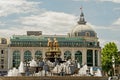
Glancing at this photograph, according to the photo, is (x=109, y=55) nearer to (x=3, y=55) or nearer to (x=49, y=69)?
(x=3, y=55)

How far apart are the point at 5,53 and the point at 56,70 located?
68532 millimetres

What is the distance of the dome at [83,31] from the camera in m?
123

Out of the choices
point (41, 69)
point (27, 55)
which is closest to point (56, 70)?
point (41, 69)

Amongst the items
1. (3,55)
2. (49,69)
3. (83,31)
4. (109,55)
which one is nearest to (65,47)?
(83,31)

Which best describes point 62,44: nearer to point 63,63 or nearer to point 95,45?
point 95,45

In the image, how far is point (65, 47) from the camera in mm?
120625

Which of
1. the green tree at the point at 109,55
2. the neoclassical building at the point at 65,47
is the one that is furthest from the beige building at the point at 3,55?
the green tree at the point at 109,55

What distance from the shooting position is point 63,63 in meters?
56.1

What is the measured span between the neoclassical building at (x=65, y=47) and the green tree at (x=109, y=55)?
48.0 ft

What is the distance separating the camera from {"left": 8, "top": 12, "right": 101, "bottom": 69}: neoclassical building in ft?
388

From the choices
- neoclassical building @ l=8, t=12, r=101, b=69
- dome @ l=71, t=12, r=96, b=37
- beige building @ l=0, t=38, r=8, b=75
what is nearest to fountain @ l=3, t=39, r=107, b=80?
neoclassical building @ l=8, t=12, r=101, b=69

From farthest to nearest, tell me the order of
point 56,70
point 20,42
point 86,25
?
point 86,25, point 20,42, point 56,70

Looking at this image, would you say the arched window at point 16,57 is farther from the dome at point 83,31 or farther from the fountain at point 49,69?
the fountain at point 49,69

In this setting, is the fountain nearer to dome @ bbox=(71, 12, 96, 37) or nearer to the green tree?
the green tree
